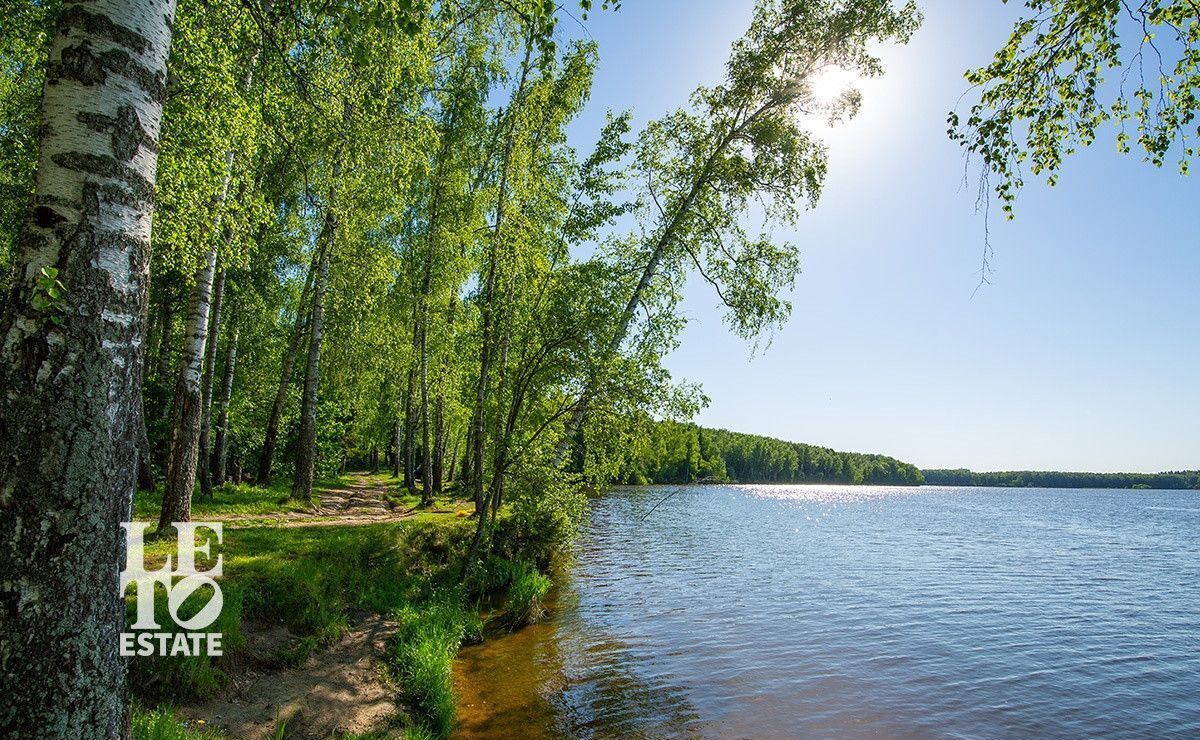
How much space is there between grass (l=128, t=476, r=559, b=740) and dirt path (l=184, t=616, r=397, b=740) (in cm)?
19

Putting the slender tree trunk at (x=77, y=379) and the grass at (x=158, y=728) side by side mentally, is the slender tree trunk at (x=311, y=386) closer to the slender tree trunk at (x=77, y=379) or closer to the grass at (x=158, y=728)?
the grass at (x=158, y=728)

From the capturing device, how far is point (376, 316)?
69.1 ft

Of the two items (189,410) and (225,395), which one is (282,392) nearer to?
(225,395)

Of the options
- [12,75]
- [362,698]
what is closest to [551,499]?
[362,698]

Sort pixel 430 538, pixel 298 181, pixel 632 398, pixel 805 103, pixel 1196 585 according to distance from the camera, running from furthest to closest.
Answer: pixel 1196 585 < pixel 298 181 < pixel 805 103 < pixel 430 538 < pixel 632 398

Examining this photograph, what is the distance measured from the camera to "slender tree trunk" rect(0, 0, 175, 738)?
2688 mm

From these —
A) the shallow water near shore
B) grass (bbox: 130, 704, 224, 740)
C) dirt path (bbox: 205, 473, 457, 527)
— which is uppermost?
dirt path (bbox: 205, 473, 457, 527)

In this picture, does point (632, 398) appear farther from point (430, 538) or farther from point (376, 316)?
point (376, 316)

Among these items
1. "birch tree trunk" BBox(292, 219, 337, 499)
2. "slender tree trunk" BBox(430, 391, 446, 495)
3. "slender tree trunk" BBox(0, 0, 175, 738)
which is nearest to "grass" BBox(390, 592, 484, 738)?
"slender tree trunk" BBox(0, 0, 175, 738)

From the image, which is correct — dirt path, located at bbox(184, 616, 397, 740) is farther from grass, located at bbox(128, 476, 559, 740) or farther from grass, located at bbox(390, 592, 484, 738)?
grass, located at bbox(390, 592, 484, 738)

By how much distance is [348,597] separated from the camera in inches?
423

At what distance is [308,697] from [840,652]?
36.0 feet

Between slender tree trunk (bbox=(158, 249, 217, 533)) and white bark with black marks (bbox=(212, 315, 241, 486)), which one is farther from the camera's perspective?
white bark with black marks (bbox=(212, 315, 241, 486))

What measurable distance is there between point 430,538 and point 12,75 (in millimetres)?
13402
